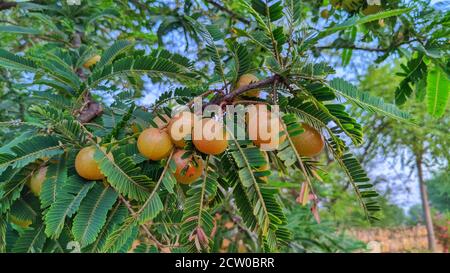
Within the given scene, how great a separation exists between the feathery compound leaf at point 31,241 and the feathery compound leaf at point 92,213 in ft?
0.73

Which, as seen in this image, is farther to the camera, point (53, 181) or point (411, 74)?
point (411, 74)

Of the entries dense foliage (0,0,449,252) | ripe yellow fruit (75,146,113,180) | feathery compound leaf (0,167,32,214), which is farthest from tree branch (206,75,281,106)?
feathery compound leaf (0,167,32,214)

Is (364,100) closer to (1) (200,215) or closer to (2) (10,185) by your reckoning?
(1) (200,215)

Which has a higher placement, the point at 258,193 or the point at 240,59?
the point at 240,59

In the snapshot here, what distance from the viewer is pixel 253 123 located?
705 mm

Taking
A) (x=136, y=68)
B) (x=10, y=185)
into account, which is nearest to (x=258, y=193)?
(x=136, y=68)

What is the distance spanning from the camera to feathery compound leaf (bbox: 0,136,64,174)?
765 millimetres

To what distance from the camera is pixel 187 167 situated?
0.71 meters

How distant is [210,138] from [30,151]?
15.6 inches

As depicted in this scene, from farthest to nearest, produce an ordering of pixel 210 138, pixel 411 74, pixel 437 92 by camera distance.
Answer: pixel 411 74 → pixel 437 92 → pixel 210 138

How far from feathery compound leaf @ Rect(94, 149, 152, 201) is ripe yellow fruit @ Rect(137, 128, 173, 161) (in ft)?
0.12

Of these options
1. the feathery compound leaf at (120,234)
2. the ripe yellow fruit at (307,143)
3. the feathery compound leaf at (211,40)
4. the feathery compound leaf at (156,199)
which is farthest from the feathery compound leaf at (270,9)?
the feathery compound leaf at (120,234)

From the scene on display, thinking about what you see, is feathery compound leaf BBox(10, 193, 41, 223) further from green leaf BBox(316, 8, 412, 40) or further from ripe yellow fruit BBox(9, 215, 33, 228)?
green leaf BBox(316, 8, 412, 40)
